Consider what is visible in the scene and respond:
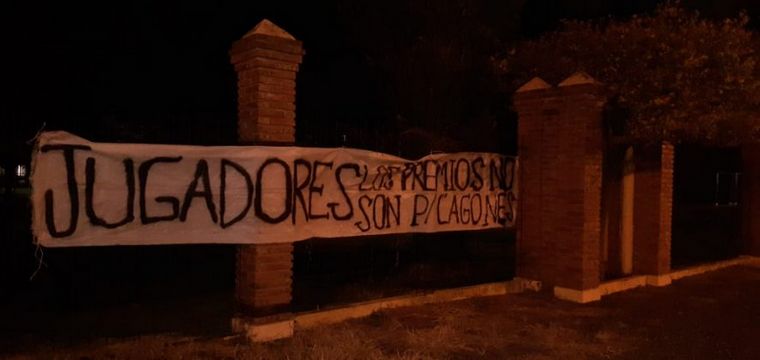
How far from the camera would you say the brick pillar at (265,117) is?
616 cm

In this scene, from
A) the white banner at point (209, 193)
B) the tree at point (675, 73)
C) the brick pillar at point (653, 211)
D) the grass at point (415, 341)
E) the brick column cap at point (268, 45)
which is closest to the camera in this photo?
the white banner at point (209, 193)

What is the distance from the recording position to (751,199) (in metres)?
13.0

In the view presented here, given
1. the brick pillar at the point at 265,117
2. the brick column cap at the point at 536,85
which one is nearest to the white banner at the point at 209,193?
the brick pillar at the point at 265,117

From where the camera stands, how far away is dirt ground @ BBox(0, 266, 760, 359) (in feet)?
19.0

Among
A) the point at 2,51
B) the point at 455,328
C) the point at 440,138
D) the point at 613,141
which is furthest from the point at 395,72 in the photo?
the point at 2,51

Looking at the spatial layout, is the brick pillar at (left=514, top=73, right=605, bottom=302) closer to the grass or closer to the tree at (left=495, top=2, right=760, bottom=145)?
the tree at (left=495, top=2, right=760, bottom=145)

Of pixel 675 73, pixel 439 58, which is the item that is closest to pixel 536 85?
pixel 675 73

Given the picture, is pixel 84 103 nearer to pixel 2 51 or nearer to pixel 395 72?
pixel 2 51

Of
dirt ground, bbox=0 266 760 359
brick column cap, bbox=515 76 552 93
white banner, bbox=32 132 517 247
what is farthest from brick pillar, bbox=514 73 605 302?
white banner, bbox=32 132 517 247

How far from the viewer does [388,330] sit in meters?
6.69

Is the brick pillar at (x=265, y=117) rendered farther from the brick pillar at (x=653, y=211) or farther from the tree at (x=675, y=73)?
the brick pillar at (x=653, y=211)

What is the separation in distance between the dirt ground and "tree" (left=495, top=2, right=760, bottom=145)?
2.42 metres

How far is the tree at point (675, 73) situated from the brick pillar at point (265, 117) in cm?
453

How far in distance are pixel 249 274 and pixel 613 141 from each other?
5.87 meters
